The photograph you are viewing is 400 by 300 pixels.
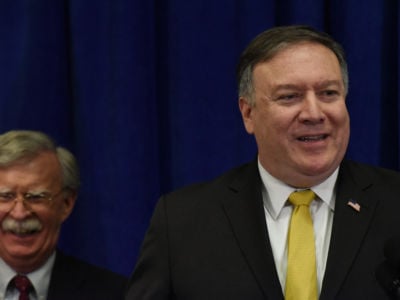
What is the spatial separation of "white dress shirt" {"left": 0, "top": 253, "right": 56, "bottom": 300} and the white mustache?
10cm

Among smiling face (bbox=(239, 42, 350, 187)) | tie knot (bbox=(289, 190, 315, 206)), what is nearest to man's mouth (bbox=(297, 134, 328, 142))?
smiling face (bbox=(239, 42, 350, 187))

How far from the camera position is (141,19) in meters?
2.13

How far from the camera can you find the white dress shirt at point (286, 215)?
1452mm

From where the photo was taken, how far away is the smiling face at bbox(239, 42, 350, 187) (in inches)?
57.8

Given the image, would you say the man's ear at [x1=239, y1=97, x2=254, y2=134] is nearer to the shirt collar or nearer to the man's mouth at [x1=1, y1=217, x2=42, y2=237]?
the shirt collar

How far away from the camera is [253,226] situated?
148 cm

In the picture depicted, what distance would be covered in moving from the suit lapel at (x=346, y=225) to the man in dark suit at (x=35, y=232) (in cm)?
75

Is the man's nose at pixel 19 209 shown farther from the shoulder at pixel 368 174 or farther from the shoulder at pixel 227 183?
the shoulder at pixel 368 174

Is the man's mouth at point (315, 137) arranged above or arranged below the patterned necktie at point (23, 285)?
above

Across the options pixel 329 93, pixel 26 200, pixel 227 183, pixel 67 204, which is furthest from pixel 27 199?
pixel 329 93

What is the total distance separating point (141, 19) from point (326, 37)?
0.72 meters

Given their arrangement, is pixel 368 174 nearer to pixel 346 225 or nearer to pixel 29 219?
pixel 346 225

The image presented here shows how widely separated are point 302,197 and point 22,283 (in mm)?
809

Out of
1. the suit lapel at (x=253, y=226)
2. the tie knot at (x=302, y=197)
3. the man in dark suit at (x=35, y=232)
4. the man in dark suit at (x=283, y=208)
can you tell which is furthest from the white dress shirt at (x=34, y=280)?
the tie knot at (x=302, y=197)
